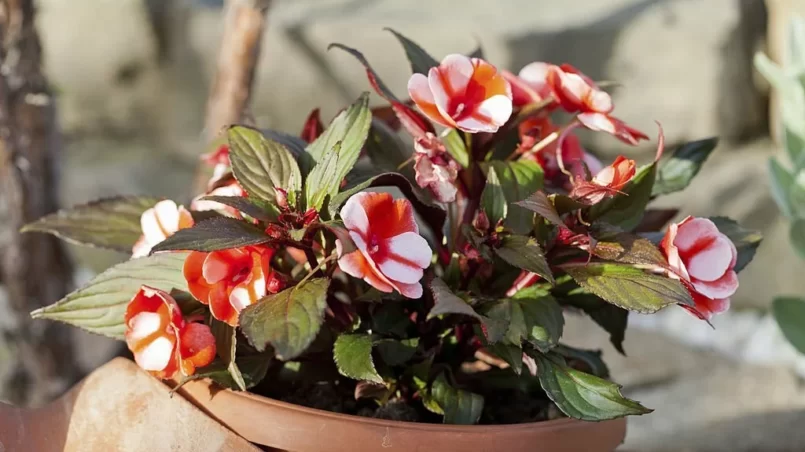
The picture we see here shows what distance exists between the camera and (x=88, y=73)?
2.64 meters

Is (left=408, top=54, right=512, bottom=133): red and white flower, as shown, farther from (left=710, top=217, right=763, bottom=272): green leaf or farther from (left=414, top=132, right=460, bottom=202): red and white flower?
(left=710, top=217, right=763, bottom=272): green leaf

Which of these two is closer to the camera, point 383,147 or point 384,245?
point 384,245

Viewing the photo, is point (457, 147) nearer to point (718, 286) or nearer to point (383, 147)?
point (383, 147)

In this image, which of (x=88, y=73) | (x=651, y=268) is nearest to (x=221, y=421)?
(x=651, y=268)

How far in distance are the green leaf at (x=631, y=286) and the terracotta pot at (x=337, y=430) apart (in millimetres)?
104

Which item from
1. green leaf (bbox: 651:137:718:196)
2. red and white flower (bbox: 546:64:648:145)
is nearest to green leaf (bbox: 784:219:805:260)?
green leaf (bbox: 651:137:718:196)

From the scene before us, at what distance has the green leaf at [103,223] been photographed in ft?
2.06

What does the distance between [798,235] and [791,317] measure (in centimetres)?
9

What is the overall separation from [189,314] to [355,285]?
137 mm

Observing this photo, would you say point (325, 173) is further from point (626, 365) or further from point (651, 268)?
point (626, 365)

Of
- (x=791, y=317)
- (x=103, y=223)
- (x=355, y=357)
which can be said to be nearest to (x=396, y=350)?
(x=355, y=357)

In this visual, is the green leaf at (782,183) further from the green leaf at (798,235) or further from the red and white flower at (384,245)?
the red and white flower at (384,245)

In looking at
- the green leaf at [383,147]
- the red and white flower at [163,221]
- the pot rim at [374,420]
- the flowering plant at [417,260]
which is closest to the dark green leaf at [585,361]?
the flowering plant at [417,260]

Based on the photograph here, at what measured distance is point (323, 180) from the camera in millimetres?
532
